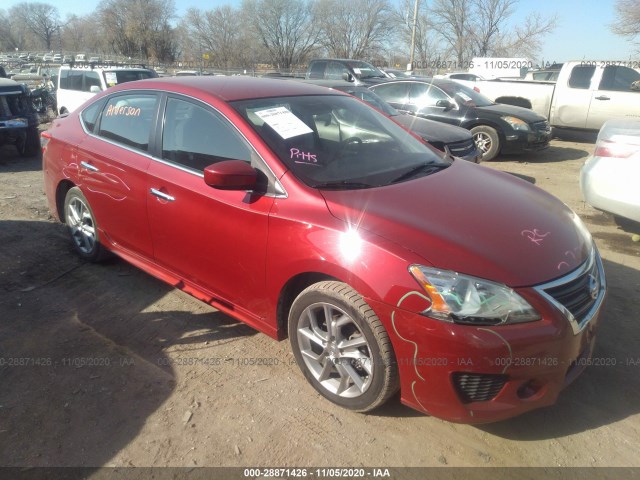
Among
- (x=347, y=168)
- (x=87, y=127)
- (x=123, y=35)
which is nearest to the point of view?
(x=347, y=168)

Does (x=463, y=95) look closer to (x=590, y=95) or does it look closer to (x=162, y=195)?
(x=590, y=95)

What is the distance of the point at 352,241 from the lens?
235 cm

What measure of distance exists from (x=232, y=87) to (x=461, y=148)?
4.38 m

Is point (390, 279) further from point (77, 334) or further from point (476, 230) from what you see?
point (77, 334)

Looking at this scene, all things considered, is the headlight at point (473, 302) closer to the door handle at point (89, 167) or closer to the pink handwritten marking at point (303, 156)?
the pink handwritten marking at point (303, 156)

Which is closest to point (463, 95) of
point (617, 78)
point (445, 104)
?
point (445, 104)

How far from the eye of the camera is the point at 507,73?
27.1 meters

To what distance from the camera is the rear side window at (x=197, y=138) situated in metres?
2.95

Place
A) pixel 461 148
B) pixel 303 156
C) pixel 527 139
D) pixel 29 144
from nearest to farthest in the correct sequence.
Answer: pixel 303 156, pixel 461 148, pixel 527 139, pixel 29 144

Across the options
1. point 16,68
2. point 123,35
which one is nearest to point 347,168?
point 16,68

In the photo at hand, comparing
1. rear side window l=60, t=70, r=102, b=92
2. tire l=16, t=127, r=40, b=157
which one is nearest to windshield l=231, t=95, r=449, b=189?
tire l=16, t=127, r=40, b=157

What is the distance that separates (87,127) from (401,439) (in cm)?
359

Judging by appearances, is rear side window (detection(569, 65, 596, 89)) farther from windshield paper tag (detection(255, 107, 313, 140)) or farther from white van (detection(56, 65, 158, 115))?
white van (detection(56, 65, 158, 115))

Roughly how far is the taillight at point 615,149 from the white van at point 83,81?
33.3 feet
